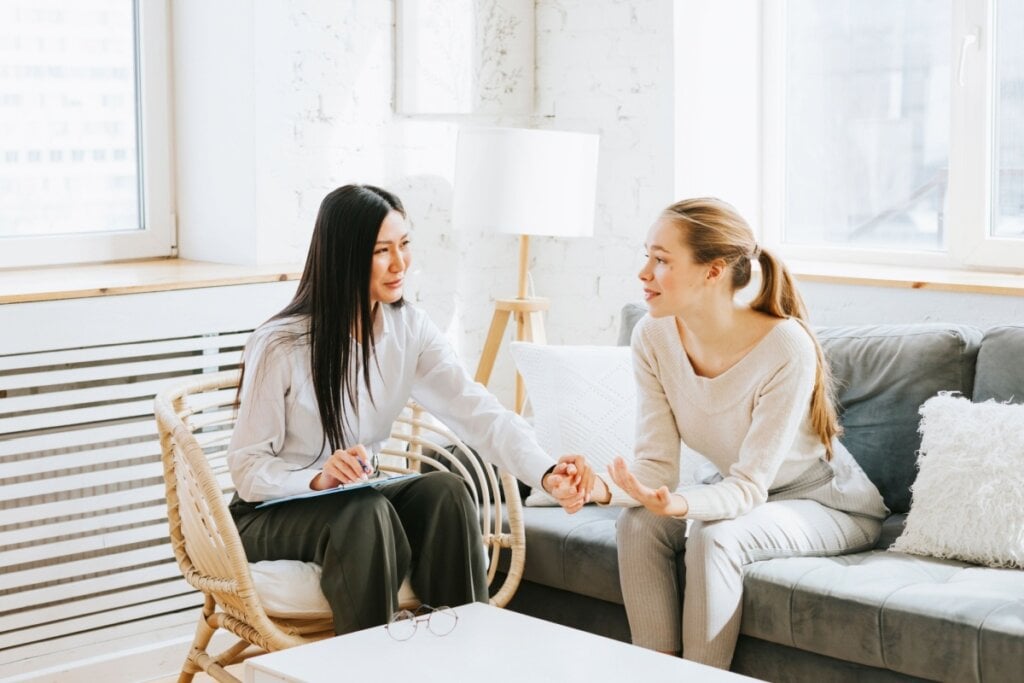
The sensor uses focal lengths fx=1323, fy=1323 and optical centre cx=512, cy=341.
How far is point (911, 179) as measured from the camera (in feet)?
11.8

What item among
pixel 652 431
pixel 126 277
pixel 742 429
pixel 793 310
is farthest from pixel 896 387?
pixel 126 277

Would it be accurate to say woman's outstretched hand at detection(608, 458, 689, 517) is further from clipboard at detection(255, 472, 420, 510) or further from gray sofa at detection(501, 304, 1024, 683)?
clipboard at detection(255, 472, 420, 510)

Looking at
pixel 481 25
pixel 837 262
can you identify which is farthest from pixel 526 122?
pixel 837 262

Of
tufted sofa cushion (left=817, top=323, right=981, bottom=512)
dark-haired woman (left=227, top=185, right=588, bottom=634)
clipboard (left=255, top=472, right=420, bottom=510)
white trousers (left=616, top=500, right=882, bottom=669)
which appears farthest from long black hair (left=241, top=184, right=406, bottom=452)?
tufted sofa cushion (left=817, top=323, right=981, bottom=512)

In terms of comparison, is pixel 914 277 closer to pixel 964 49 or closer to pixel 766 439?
pixel 964 49

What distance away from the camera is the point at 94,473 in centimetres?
301

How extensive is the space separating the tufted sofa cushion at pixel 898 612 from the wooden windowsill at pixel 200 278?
89cm

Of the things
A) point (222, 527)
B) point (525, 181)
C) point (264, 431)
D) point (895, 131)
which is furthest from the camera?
point (895, 131)

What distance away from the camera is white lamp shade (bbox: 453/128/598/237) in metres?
3.38

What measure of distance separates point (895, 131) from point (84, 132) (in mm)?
2164

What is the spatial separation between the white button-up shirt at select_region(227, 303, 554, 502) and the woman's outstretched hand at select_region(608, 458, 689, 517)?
0.76 feet

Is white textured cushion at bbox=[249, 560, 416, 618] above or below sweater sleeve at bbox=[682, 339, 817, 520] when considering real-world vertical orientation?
below

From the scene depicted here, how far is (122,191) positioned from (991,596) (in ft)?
7.80

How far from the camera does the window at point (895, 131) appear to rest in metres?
3.39
